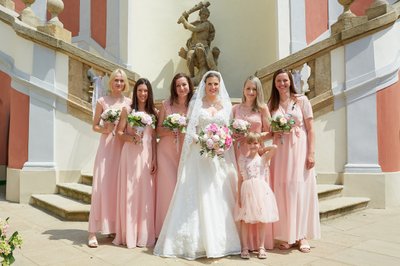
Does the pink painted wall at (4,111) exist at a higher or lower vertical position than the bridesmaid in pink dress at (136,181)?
higher

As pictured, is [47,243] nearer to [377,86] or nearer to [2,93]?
[2,93]

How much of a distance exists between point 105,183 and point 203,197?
1177 mm

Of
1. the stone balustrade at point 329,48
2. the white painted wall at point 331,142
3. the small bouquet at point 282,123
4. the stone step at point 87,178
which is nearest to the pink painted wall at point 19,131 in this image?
the stone step at point 87,178

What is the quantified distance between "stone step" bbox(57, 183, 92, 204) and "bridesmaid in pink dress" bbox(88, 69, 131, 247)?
1356mm

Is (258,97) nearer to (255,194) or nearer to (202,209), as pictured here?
(255,194)

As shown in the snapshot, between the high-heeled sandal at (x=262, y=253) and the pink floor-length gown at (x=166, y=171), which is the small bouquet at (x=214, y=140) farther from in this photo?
the high-heeled sandal at (x=262, y=253)

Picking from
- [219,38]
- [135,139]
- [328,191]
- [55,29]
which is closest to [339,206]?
[328,191]

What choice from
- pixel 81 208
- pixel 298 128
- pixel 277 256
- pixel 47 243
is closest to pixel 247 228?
pixel 277 256

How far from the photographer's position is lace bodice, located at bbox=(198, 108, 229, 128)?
374 cm

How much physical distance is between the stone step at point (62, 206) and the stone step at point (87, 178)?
0.46 meters

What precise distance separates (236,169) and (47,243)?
88.2 inches

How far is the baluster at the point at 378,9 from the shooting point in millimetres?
5934

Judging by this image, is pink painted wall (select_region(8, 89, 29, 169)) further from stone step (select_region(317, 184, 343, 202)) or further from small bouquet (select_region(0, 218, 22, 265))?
stone step (select_region(317, 184, 343, 202))

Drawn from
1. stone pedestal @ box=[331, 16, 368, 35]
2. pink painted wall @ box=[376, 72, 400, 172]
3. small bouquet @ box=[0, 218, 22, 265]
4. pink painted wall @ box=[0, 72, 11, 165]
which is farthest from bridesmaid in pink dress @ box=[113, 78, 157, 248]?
pink painted wall @ box=[0, 72, 11, 165]
